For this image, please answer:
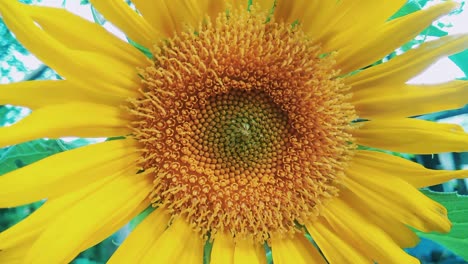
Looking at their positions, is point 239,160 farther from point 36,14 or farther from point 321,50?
point 36,14

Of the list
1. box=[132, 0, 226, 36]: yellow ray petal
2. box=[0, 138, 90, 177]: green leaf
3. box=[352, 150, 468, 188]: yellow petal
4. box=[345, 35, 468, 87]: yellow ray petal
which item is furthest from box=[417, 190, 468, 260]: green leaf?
box=[0, 138, 90, 177]: green leaf

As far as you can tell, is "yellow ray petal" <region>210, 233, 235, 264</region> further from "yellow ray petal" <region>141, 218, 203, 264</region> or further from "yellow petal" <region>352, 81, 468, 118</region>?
"yellow petal" <region>352, 81, 468, 118</region>

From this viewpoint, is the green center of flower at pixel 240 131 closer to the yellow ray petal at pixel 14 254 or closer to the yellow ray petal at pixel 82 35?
the yellow ray petal at pixel 82 35

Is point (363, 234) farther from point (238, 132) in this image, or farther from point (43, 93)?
point (43, 93)

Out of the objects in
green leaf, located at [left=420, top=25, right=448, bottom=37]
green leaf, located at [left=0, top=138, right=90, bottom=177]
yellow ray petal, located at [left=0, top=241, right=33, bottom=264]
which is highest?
green leaf, located at [left=420, top=25, right=448, bottom=37]

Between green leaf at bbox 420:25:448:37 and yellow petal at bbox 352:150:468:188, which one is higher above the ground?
green leaf at bbox 420:25:448:37

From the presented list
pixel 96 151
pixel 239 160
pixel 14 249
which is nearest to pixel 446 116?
pixel 239 160
